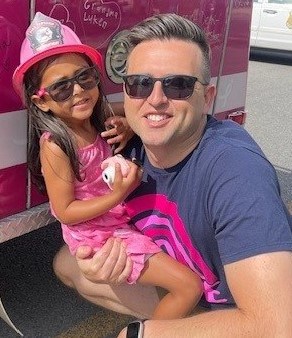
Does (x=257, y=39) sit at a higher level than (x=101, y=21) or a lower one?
lower

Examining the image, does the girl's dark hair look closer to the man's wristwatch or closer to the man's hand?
the man's hand

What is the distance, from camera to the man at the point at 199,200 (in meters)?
1.70

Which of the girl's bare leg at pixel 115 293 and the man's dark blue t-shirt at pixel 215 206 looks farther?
the girl's bare leg at pixel 115 293

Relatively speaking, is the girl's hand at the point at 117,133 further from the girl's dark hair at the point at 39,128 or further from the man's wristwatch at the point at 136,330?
the man's wristwatch at the point at 136,330

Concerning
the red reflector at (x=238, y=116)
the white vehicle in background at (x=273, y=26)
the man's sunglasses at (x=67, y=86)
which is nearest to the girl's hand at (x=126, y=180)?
the man's sunglasses at (x=67, y=86)

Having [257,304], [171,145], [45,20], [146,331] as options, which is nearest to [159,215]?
[171,145]

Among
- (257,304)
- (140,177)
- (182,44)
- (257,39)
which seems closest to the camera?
(257,304)

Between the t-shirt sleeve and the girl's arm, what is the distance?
40 cm

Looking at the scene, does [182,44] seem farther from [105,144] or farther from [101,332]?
[101,332]

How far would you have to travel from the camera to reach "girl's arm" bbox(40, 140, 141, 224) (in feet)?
7.17

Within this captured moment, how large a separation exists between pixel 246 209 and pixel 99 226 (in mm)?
827

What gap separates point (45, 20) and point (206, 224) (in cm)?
101

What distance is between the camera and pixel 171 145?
2088mm

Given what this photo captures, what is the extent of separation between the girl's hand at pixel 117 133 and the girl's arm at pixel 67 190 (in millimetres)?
260
